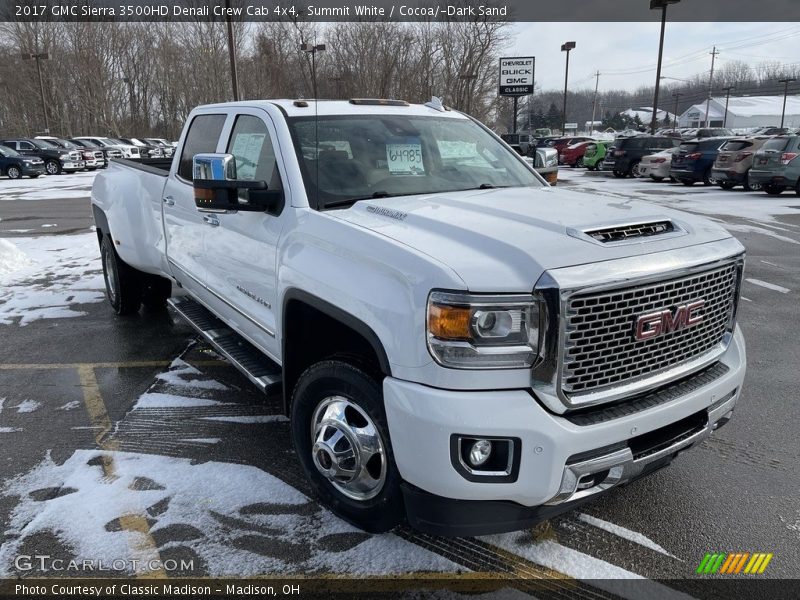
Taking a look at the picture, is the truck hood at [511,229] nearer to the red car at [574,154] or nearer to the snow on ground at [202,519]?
the snow on ground at [202,519]

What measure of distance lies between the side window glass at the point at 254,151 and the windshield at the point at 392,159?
200 mm

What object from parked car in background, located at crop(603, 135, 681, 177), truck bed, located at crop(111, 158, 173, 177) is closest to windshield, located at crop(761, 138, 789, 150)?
parked car in background, located at crop(603, 135, 681, 177)

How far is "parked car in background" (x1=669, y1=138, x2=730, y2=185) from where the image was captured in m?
20.3

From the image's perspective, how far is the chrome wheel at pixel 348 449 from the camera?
2570 mm

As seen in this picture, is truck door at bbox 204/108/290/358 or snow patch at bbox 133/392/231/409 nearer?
truck door at bbox 204/108/290/358

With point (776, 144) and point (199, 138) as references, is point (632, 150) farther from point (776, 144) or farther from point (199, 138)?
point (199, 138)

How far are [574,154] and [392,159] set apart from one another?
3212cm

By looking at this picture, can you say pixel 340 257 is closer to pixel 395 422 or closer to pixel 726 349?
pixel 395 422

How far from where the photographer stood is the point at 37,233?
A: 474 inches

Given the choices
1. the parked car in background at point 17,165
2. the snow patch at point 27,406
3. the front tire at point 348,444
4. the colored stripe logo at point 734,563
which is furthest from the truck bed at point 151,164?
the parked car in background at point 17,165

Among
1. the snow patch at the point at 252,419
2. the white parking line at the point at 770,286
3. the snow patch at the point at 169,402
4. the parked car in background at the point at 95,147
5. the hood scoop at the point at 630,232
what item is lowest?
the snow patch at the point at 169,402

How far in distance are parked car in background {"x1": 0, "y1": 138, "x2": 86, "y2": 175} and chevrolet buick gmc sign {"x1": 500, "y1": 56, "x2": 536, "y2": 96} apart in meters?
21.7

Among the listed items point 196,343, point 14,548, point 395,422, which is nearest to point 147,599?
point 14,548

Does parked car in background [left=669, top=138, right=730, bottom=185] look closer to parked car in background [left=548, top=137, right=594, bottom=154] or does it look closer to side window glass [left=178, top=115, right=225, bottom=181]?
parked car in background [left=548, top=137, right=594, bottom=154]
